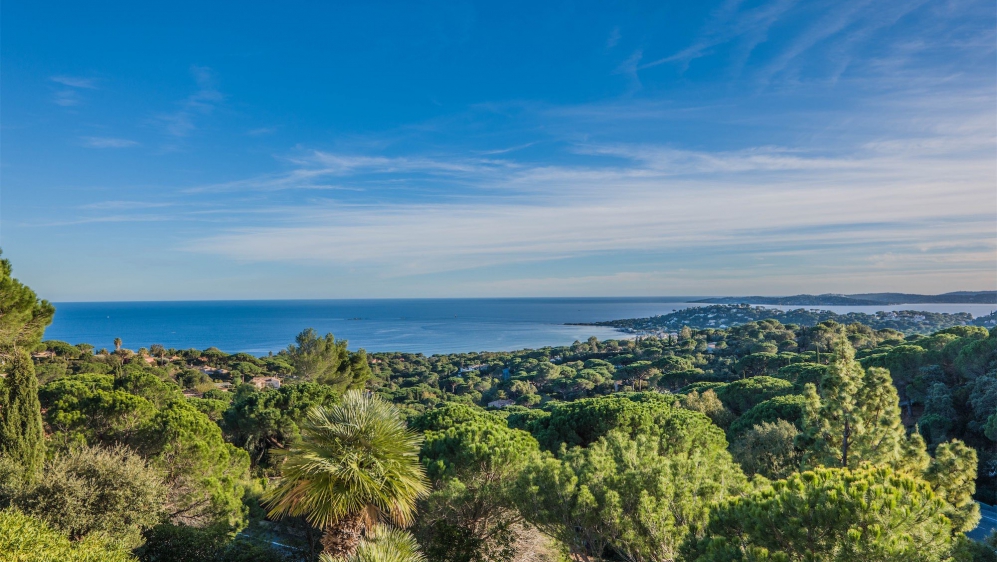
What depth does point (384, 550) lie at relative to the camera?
6.57 metres

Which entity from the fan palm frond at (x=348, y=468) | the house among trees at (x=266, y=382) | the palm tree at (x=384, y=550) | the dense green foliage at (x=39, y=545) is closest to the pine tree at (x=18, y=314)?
the dense green foliage at (x=39, y=545)

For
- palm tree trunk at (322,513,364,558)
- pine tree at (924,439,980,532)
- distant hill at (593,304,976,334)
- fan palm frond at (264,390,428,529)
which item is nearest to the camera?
fan palm frond at (264,390,428,529)

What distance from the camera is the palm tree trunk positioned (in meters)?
7.80

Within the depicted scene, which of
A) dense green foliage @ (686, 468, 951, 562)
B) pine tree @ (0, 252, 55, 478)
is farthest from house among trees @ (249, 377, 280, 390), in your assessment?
dense green foliage @ (686, 468, 951, 562)

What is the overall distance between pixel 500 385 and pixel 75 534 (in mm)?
42945

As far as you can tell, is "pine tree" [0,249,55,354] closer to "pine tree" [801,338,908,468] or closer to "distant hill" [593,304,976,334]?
"pine tree" [801,338,908,468]

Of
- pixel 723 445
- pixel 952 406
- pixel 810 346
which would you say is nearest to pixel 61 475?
pixel 723 445

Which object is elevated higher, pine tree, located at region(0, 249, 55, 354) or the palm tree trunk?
pine tree, located at region(0, 249, 55, 354)

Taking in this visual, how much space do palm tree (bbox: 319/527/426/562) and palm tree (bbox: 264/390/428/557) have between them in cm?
47

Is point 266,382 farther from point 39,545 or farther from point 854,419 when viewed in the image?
point 854,419

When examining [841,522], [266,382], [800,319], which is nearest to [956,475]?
[841,522]

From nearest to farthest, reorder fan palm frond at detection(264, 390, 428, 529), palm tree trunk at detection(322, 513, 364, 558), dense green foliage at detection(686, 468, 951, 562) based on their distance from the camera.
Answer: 1. dense green foliage at detection(686, 468, 951, 562)
2. fan palm frond at detection(264, 390, 428, 529)
3. palm tree trunk at detection(322, 513, 364, 558)

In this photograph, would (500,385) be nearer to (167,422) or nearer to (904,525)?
(167,422)

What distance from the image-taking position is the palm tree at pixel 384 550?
6284 mm
